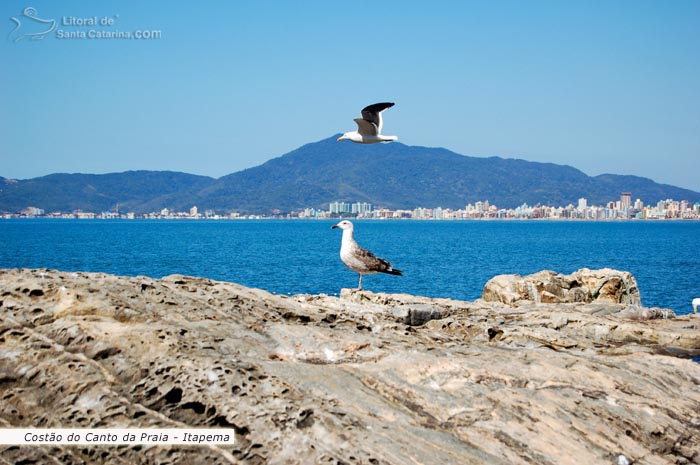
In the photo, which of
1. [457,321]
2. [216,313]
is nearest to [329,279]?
[457,321]

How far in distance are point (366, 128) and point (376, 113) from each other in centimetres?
44

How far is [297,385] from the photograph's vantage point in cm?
766

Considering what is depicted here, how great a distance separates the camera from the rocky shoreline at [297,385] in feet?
23.1

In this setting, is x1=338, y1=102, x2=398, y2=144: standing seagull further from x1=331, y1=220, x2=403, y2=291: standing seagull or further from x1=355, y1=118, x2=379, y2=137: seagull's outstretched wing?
x1=331, y1=220, x2=403, y2=291: standing seagull

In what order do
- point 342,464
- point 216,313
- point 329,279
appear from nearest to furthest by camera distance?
point 342,464
point 216,313
point 329,279

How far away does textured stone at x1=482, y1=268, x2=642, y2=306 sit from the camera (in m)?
20.8

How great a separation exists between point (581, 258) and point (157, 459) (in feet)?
238

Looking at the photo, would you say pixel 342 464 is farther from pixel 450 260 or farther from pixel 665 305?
pixel 450 260

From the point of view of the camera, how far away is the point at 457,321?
12.7 m

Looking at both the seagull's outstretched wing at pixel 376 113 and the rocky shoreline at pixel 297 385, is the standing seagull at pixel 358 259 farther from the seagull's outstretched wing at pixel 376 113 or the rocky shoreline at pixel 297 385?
the rocky shoreline at pixel 297 385
